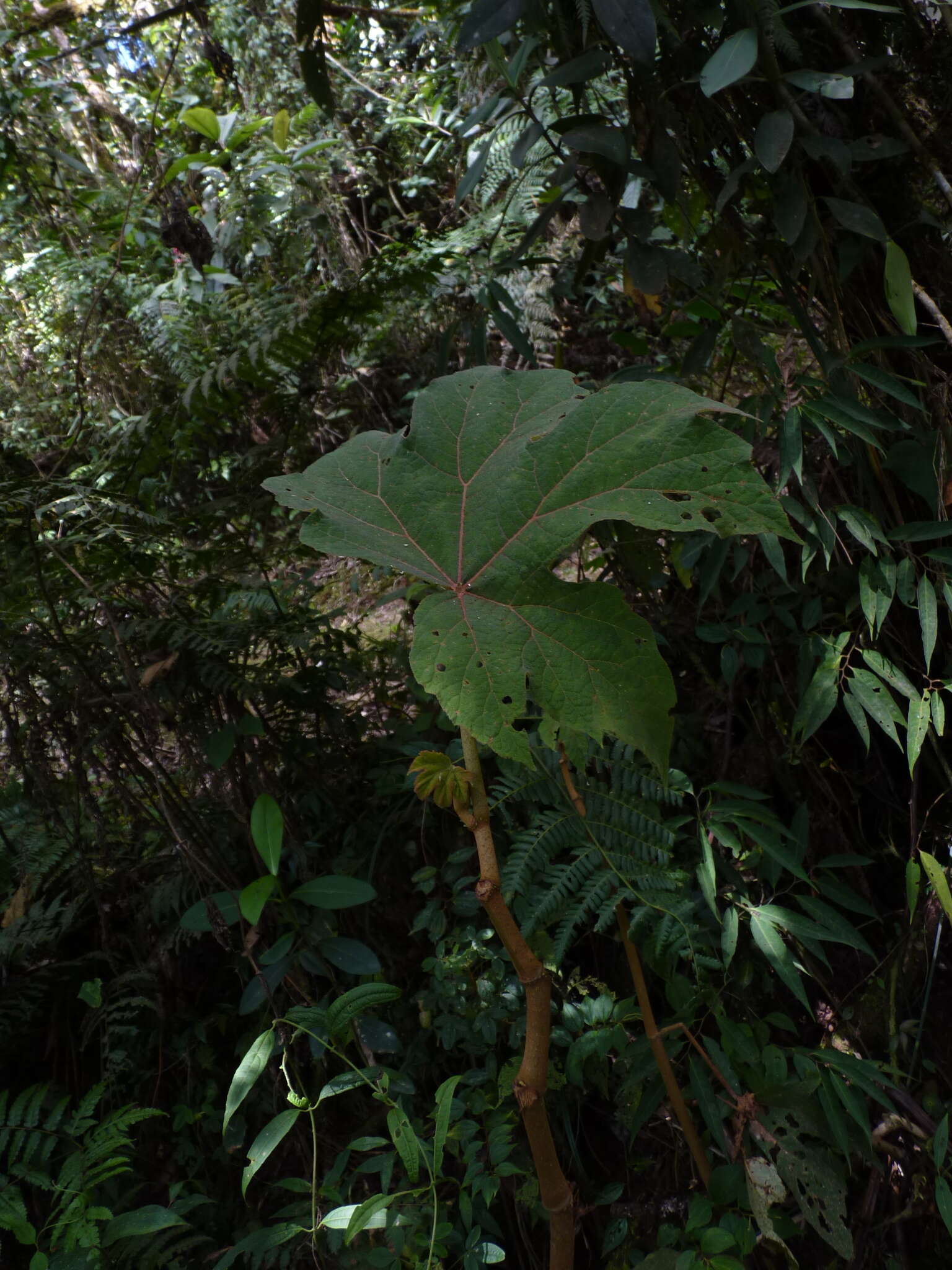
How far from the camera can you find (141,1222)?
1345mm

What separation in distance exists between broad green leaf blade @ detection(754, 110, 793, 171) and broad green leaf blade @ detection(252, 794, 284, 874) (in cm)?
130

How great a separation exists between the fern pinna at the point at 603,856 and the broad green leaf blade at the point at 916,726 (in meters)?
0.37

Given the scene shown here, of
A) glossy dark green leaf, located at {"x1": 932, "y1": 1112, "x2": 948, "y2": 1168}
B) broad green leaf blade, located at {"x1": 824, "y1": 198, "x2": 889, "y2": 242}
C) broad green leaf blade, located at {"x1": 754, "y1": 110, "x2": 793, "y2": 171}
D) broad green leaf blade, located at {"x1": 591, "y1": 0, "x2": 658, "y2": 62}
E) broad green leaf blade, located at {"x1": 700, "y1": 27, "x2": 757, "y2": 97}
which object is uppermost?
broad green leaf blade, located at {"x1": 591, "y1": 0, "x2": 658, "y2": 62}

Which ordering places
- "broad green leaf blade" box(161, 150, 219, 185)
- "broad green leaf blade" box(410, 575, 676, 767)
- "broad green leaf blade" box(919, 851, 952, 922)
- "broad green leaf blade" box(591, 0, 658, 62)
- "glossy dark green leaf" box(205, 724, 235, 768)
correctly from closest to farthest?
"broad green leaf blade" box(410, 575, 676, 767) → "broad green leaf blade" box(591, 0, 658, 62) → "broad green leaf blade" box(919, 851, 952, 922) → "glossy dark green leaf" box(205, 724, 235, 768) → "broad green leaf blade" box(161, 150, 219, 185)

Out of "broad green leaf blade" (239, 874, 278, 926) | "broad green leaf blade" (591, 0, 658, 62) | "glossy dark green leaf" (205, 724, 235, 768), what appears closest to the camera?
"broad green leaf blade" (591, 0, 658, 62)

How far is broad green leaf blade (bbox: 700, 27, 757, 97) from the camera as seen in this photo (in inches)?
42.8

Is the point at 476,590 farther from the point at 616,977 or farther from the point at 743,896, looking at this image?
the point at 616,977

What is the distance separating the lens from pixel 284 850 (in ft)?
5.82

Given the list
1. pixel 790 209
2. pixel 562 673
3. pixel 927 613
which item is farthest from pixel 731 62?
pixel 562 673

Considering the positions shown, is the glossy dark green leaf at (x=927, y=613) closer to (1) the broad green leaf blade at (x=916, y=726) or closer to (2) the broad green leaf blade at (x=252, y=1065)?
(1) the broad green leaf blade at (x=916, y=726)

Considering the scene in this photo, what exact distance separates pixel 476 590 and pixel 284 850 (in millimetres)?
1263

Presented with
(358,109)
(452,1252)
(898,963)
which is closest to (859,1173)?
(898,963)

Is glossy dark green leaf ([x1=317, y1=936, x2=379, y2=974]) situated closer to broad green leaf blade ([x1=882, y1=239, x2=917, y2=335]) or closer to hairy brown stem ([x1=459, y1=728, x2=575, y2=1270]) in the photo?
hairy brown stem ([x1=459, y1=728, x2=575, y2=1270])

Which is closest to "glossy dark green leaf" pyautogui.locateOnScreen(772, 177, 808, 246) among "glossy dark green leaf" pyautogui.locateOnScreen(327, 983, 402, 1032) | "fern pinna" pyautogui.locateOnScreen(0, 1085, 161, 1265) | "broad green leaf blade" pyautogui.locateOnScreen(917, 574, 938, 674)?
"broad green leaf blade" pyautogui.locateOnScreen(917, 574, 938, 674)
